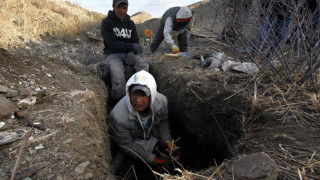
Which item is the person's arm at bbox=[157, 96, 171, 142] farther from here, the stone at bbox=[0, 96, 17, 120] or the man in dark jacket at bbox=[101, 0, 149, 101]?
the stone at bbox=[0, 96, 17, 120]

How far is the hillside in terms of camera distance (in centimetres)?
144

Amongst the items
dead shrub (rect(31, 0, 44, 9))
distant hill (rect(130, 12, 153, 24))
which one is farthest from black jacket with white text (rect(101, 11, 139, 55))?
distant hill (rect(130, 12, 153, 24))

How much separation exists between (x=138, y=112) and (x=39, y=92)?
121 centimetres

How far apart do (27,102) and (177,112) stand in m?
2.24

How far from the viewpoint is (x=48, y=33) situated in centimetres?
477

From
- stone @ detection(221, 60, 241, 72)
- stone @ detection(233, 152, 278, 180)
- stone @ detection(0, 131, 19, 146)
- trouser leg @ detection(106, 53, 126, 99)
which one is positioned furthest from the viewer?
trouser leg @ detection(106, 53, 126, 99)

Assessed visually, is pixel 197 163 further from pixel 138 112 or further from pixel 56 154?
pixel 56 154

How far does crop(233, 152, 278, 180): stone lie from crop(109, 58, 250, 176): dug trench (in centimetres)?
116

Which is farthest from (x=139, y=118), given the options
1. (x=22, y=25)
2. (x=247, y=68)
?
(x=22, y=25)

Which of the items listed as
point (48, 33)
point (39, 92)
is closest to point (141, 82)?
point (39, 92)

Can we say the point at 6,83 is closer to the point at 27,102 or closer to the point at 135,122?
the point at 27,102

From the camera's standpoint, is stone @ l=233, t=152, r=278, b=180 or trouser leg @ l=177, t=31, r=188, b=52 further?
trouser leg @ l=177, t=31, r=188, b=52

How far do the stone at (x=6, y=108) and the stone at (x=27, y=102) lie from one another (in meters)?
0.07

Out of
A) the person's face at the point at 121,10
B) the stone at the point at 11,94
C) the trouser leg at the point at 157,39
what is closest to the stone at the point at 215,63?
the person's face at the point at 121,10
